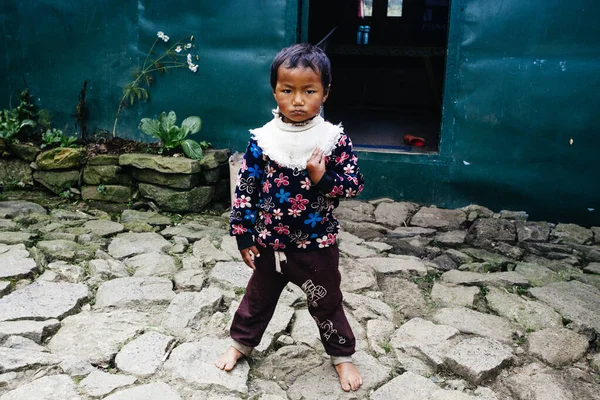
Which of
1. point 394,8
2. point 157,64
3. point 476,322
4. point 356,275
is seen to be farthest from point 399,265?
point 394,8

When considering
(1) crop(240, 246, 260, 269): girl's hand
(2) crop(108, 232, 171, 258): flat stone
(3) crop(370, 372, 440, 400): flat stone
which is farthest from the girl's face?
(2) crop(108, 232, 171, 258): flat stone

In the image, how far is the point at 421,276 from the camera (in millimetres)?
3746

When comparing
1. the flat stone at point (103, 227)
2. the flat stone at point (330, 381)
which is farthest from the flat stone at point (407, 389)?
the flat stone at point (103, 227)

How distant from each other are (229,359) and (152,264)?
1387mm

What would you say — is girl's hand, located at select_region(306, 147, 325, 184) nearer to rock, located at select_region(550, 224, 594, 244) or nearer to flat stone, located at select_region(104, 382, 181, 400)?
flat stone, located at select_region(104, 382, 181, 400)

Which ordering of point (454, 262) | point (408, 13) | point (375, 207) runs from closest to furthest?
1. point (454, 262)
2. point (375, 207)
3. point (408, 13)

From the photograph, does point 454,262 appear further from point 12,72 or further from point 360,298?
point 12,72

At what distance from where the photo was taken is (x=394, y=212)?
197 inches

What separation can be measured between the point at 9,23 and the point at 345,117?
16.0ft

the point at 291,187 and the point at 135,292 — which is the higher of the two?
the point at 291,187

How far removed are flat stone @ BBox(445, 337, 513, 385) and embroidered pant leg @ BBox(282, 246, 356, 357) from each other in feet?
1.80

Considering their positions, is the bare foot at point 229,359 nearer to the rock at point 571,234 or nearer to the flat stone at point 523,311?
the flat stone at point 523,311

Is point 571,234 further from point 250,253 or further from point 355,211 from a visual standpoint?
point 250,253

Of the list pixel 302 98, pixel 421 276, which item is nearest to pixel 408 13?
pixel 421 276
